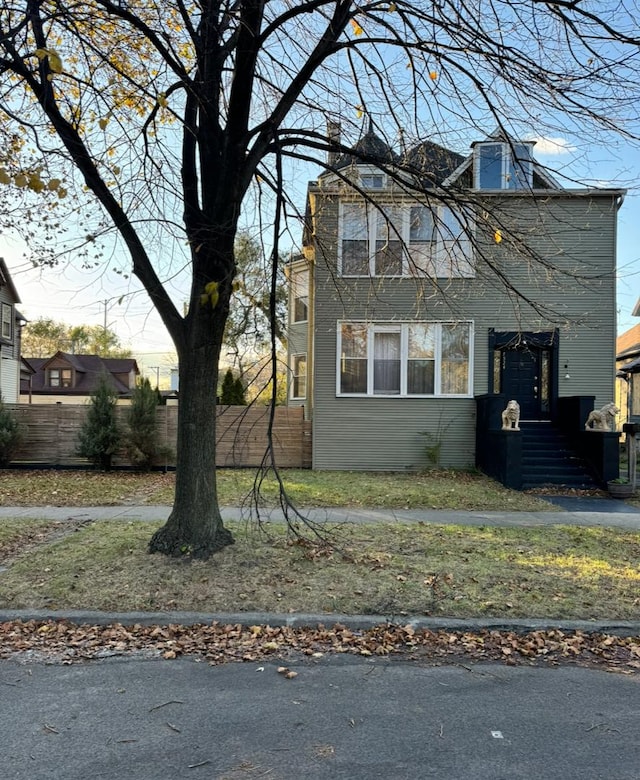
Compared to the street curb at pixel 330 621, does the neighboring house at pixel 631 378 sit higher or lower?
higher

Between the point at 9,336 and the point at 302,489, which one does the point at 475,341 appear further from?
the point at 9,336

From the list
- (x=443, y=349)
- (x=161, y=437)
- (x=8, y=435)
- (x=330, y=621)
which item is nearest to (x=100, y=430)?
(x=161, y=437)

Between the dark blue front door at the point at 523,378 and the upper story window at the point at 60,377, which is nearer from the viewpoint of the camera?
the dark blue front door at the point at 523,378

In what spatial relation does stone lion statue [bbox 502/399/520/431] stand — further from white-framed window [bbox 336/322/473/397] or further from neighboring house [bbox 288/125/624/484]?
white-framed window [bbox 336/322/473/397]

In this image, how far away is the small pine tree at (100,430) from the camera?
14.2m

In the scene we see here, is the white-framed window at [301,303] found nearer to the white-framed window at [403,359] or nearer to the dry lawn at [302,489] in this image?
the white-framed window at [403,359]

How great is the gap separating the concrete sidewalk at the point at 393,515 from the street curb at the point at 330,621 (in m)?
3.52

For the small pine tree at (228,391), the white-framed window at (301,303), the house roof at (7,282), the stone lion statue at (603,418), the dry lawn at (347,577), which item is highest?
the house roof at (7,282)

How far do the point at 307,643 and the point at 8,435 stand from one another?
1229cm

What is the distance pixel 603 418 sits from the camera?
12.7 metres

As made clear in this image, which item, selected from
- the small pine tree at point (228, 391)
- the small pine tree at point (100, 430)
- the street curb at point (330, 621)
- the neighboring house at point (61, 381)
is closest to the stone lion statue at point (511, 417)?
the street curb at point (330, 621)

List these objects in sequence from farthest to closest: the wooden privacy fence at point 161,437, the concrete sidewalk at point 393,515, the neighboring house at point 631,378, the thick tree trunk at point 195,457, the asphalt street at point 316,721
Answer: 1. the neighboring house at point 631,378
2. the wooden privacy fence at point 161,437
3. the concrete sidewalk at point 393,515
4. the thick tree trunk at point 195,457
5. the asphalt street at point 316,721

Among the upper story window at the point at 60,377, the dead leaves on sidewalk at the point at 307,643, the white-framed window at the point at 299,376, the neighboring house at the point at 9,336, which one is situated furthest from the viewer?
the upper story window at the point at 60,377

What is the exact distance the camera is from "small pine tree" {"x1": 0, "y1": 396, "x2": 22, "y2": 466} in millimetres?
14148
